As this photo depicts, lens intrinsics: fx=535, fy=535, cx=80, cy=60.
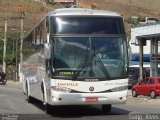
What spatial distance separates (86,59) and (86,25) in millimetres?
1236

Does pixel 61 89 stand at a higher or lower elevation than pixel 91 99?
higher

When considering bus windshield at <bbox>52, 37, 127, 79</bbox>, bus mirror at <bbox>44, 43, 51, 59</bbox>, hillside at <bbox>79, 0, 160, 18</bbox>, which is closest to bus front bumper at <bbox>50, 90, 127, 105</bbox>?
bus windshield at <bbox>52, 37, 127, 79</bbox>

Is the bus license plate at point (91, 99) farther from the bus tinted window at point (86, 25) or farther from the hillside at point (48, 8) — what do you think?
the hillside at point (48, 8)

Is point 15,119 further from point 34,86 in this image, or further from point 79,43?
point 34,86

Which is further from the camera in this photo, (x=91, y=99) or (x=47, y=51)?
(x=91, y=99)

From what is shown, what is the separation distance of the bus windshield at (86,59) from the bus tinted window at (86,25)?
0.31m

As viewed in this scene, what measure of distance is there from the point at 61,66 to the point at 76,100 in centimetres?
125

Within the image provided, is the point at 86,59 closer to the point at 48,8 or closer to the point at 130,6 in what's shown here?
the point at 48,8

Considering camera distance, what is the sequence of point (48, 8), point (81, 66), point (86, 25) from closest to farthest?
point (81, 66) < point (86, 25) < point (48, 8)

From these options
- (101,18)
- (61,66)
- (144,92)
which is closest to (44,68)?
(61,66)

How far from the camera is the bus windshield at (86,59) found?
18.0 metres

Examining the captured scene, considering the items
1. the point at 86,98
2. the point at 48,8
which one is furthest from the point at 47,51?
the point at 48,8

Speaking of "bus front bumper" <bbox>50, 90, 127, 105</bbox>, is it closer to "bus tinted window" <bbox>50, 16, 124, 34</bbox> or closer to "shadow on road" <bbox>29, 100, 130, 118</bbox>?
"shadow on road" <bbox>29, 100, 130, 118</bbox>

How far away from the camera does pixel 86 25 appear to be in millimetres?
18531
